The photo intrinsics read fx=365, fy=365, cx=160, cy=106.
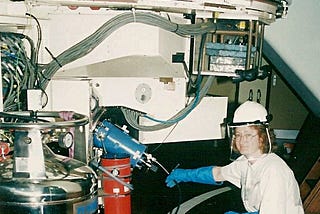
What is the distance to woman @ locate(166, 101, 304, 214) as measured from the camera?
188 centimetres

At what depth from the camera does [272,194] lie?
73.5 inches

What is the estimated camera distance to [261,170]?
2000mm

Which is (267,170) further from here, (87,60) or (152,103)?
(87,60)

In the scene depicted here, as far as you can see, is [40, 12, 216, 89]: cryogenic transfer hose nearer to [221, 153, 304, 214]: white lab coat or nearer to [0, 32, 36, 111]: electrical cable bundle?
[0, 32, 36, 111]: electrical cable bundle

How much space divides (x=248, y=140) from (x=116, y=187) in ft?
2.65

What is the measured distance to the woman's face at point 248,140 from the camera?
6.51 ft

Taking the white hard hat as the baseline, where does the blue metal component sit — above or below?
below

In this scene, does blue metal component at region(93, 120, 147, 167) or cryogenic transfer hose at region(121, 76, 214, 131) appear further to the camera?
cryogenic transfer hose at region(121, 76, 214, 131)

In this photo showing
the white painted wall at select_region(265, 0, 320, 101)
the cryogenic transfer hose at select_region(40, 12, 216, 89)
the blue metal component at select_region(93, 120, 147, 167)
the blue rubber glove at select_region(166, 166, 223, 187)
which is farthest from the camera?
the white painted wall at select_region(265, 0, 320, 101)

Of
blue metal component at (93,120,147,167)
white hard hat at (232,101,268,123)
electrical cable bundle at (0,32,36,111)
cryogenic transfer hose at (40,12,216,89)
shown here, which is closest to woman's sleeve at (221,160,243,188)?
white hard hat at (232,101,268,123)

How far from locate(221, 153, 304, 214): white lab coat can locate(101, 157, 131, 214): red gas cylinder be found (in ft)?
2.32

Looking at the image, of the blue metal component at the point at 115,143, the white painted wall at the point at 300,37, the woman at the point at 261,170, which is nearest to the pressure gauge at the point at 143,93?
the blue metal component at the point at 115,143

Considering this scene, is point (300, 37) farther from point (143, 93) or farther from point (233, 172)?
point (143, 93)

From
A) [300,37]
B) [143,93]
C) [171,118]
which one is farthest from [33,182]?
[300,37]
